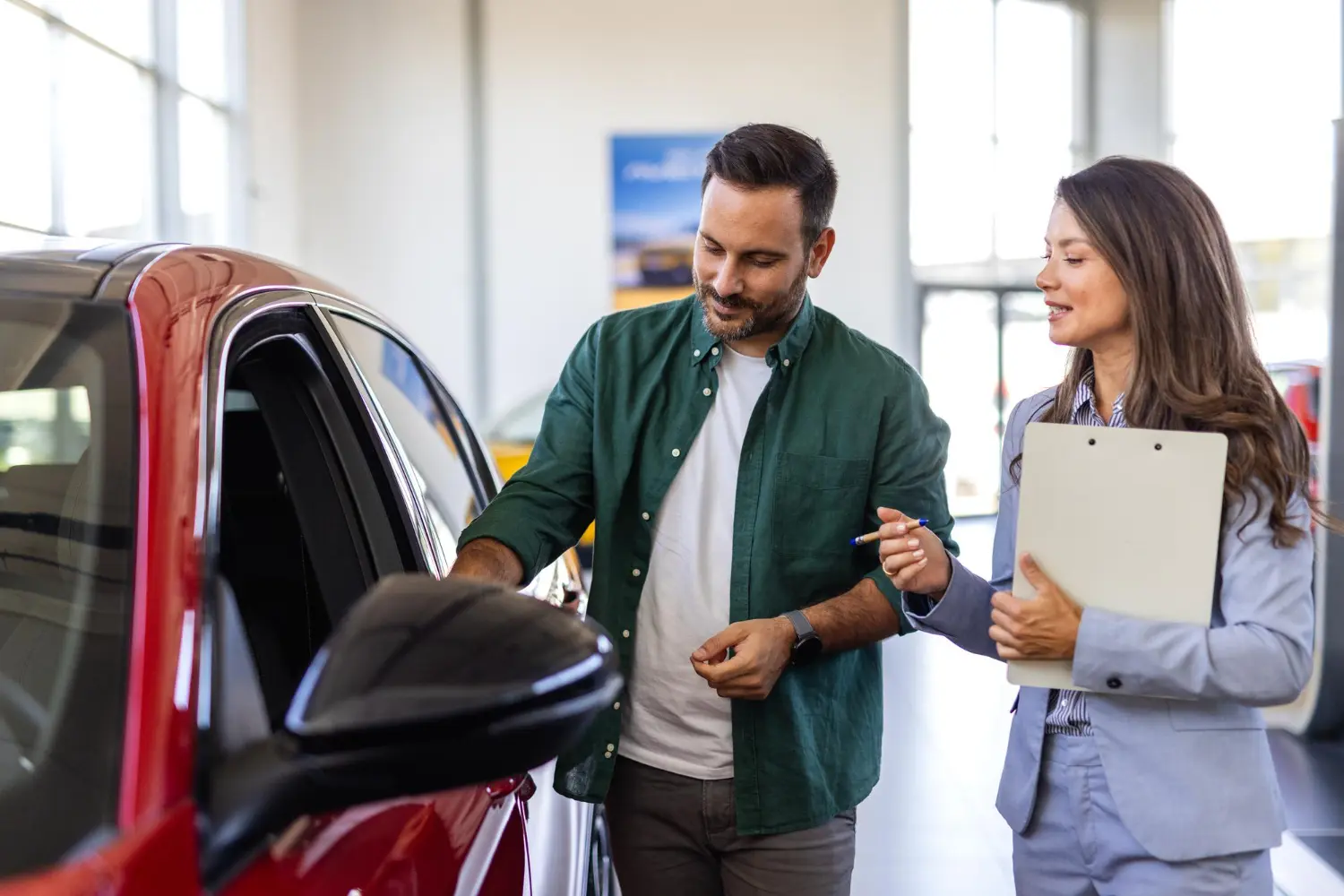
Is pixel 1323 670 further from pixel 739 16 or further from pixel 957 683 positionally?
pixel 739 16

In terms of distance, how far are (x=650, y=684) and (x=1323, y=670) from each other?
4.14 m

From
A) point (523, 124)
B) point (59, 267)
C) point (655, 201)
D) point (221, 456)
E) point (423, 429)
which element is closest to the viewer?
point (59, 267)

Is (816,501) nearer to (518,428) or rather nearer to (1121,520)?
(1121,520)

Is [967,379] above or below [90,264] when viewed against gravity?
below

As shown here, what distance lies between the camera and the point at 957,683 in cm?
625

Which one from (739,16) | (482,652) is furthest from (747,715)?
(739,16)

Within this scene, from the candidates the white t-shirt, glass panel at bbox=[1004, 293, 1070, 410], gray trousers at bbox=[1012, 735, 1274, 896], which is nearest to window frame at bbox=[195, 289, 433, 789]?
the white t-shirt

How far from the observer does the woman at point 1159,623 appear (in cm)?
141

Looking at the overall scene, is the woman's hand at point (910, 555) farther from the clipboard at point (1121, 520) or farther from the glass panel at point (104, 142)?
the glass panel at point (104, 142)

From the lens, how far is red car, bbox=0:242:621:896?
85 centimetres

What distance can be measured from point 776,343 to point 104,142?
774cm

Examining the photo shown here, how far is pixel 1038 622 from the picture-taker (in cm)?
147

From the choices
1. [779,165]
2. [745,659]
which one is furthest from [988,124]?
[745,659]

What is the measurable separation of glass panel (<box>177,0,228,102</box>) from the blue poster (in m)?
3.25
